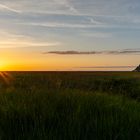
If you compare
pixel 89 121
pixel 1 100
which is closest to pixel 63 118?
pixel 89 121

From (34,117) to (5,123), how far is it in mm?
671

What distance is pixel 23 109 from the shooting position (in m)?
8.84

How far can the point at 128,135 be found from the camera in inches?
299

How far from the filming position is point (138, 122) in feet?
28.3

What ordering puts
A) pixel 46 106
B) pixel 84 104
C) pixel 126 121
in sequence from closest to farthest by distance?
pixel 126 121, pixel 46 106, pixel 84 104

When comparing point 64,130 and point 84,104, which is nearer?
point 64,130

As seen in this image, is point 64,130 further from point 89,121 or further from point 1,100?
point 1,100

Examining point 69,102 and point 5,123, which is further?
point 69,102

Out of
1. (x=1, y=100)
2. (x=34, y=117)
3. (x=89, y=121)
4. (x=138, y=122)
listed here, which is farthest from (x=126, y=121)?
(x=1, y=100)

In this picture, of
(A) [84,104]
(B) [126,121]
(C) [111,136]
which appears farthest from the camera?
(A) [84,104]

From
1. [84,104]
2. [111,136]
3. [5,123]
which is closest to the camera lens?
[111,136]

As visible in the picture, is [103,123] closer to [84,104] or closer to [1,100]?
[84,104]

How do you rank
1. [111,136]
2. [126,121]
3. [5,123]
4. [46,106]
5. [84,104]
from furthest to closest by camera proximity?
[84,104] < [46,106] < [126,121] < [5,123] < [111,136]

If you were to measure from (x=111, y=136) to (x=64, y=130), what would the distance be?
3.17 feet
